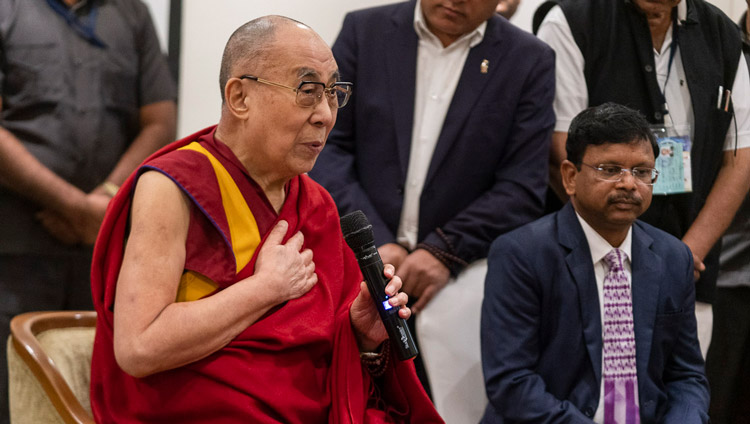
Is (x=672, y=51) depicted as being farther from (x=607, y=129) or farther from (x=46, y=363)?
(x=46, y=363)

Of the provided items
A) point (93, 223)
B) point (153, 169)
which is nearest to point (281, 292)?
point (153, 169)

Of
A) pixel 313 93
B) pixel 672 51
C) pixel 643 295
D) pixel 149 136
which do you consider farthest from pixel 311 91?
pixel 149 136

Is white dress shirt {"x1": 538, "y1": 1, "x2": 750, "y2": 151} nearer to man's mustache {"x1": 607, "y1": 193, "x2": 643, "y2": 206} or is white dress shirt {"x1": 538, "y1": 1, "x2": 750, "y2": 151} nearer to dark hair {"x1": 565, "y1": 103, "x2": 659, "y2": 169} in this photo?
dark hair {"x1": 565, "y1": 103, "x2": 659, "y2": 169}

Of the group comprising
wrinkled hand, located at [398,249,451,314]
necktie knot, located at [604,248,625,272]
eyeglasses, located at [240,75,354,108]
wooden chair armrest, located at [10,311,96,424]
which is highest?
eyeglasses, located at [240,75,354,108]

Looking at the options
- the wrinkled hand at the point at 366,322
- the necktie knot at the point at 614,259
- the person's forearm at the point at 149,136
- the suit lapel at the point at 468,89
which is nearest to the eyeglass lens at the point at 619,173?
the necktie knot at the point at 614,259

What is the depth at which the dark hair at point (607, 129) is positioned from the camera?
236 centimetres

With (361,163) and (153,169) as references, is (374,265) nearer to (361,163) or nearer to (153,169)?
(153,169)

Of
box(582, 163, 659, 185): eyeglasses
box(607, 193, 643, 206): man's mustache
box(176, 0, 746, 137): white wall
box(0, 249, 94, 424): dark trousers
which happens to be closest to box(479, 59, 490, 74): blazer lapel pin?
box(582, 163, 659, 185): eyeglasses

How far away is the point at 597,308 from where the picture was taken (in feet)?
7.55

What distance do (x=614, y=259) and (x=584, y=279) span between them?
12 cm

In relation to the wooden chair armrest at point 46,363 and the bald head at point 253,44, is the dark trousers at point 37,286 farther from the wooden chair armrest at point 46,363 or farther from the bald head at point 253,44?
the bald head at point 253,44

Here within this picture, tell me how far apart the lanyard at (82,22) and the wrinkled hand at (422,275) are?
142 cm

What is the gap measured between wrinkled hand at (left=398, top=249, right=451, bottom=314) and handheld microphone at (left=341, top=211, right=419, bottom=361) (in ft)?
2.65

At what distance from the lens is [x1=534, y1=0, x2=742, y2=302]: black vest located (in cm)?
267
